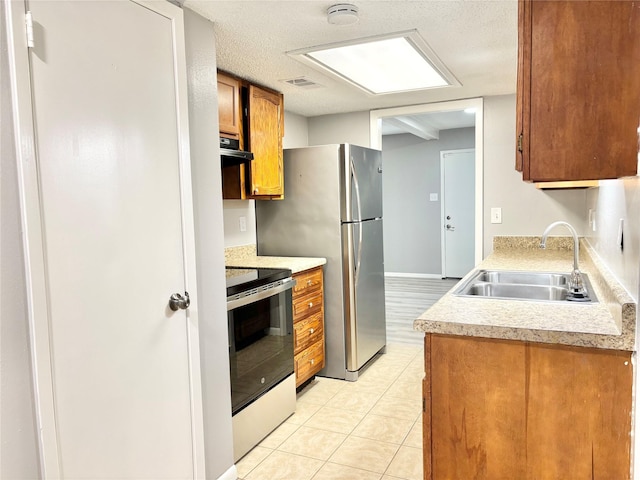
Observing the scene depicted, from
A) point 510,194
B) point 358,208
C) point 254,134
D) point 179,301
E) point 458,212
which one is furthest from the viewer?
point 458,212

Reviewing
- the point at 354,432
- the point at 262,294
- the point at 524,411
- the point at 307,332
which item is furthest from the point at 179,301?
the point at 307,332

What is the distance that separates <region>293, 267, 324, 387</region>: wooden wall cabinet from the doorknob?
1.21 m

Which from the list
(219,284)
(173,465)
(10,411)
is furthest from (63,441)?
(219,284)

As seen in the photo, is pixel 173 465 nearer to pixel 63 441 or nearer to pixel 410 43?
pixel 63 441

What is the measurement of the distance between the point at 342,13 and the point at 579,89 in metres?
1.06

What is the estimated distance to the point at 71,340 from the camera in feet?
4.83

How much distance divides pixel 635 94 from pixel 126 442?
1.89 meters

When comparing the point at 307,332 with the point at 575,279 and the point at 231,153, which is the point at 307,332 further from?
the point at 575,279

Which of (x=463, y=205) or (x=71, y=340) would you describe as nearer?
(x=71, y=340)

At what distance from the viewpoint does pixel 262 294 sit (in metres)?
2.56

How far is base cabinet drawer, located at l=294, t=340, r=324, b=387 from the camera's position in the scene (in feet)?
10.4

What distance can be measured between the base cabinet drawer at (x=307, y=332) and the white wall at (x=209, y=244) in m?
0.92

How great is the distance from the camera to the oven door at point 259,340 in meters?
2.40

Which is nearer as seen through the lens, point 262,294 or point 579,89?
Answer: point 579,89
